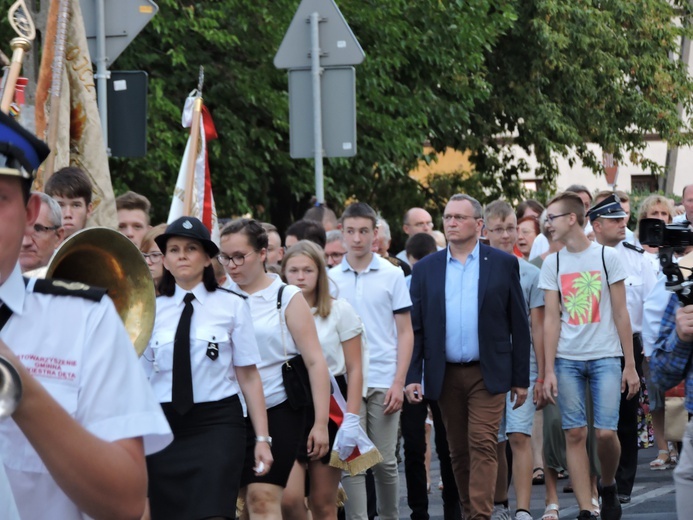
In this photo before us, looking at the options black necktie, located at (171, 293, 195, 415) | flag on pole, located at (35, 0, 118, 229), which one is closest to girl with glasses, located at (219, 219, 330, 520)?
flag on pole, located at (35, 0, 118, 229)

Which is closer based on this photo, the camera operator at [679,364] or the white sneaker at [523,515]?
the camera operator at [679,364]

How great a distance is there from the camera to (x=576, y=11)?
29.1m

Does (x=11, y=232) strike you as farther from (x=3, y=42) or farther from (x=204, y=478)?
(x=3, y=42)

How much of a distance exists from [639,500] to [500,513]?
168cm

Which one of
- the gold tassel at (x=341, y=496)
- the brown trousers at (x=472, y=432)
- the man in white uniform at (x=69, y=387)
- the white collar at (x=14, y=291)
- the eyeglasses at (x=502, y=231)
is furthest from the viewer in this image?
the eyeglasses at (x=502, y=231)

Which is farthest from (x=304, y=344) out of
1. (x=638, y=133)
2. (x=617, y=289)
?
(x=638, y=133)

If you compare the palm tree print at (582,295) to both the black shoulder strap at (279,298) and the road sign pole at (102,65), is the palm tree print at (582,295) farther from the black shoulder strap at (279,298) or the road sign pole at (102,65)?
the road sign pole at (102,65)

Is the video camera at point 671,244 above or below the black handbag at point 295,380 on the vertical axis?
above

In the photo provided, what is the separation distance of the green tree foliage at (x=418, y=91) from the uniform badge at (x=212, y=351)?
9.14 metres

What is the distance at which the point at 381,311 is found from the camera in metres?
9.67

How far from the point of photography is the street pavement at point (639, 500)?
10.1m

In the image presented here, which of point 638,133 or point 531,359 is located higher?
point 638,133

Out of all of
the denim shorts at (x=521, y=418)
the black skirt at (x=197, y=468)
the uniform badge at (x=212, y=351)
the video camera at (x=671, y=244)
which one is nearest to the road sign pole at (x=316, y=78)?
the denim shorts at (x=521, y=418)

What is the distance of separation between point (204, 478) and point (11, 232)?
4569 mm
